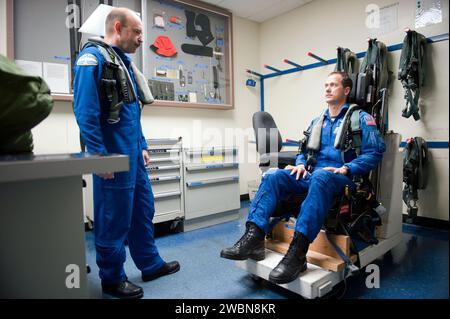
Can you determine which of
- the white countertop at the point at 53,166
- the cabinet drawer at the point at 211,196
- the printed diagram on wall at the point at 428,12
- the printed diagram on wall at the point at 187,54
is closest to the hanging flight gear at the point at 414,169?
the printed diagram on wall at the point at 428,12

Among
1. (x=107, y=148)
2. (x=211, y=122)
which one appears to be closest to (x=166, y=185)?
(x=107, y=148)

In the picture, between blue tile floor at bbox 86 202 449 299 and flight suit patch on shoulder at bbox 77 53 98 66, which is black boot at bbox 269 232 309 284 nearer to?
blue tile floor at bbox 86 202 449 299

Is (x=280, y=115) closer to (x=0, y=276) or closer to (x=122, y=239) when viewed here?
(x=122, y=239)

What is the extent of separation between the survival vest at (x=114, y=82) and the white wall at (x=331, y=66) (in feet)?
6.55

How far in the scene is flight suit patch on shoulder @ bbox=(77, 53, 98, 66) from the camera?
1.42 metres

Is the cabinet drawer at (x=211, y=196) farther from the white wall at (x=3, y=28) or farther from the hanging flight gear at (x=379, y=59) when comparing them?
the white wall at (x=3, y=28)

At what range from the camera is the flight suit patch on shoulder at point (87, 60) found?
142 centimetres

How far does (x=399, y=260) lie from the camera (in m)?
1.98

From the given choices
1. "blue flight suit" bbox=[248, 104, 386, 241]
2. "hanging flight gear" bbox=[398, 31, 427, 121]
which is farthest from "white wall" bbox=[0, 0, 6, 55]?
"hanging flight gear" bbox=[398, 31, 427, 121]

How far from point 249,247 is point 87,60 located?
125 cm

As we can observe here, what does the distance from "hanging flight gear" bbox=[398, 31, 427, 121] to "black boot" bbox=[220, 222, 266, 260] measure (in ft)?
6.01
